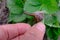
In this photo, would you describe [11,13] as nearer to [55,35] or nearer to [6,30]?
[6,30]

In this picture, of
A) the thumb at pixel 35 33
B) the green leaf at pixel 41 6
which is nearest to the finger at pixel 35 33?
Result: the thumb at pixel 35 33

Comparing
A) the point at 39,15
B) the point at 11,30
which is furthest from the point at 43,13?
the point at 11,30

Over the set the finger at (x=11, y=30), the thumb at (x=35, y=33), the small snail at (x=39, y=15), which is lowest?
the finger at (x=11, y=30)

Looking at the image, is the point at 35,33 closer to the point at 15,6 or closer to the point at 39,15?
the point at 39,15

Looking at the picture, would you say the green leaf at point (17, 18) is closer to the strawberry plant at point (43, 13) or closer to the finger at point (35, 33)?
the strawberry plant at point (43, 13)

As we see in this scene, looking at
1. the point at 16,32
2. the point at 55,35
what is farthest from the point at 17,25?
the point at 55,35
